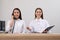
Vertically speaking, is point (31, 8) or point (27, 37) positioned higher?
point (31, 8)

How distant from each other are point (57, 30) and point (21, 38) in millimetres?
1833

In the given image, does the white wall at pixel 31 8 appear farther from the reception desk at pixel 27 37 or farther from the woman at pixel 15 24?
the reception desk at pixel 27 37

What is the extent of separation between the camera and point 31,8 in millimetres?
3258

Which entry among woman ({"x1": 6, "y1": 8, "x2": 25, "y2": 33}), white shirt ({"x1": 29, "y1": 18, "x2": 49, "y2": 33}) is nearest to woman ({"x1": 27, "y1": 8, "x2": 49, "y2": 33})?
white shirt ({"x1": 29, "y1": 18, "x2": 49, "y2": 33})

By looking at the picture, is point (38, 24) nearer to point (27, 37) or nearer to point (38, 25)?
point (38, 25)

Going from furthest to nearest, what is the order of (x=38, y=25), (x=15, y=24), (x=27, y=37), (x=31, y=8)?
1. (x=31, y=8)
2. (x=38, y=25)
3. (x=15, y=24)
4. (x=27, y=37)

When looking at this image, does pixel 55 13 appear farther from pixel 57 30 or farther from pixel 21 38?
pixel 21 38

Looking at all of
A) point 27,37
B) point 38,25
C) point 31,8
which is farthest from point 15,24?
point 31,8

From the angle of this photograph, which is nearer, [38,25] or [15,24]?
[15,24]

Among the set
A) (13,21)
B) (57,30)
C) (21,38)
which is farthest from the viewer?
(57,30)

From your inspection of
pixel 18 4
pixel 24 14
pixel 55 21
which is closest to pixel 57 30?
pixel 55 21

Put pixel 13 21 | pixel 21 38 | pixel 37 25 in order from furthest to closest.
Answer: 1. pixel 37 25
2. pixel 13 21
3. pixel 21 38

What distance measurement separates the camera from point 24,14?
10.7 feet

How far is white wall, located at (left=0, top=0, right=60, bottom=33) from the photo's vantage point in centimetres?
323
